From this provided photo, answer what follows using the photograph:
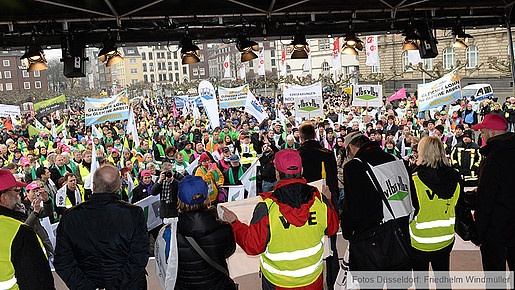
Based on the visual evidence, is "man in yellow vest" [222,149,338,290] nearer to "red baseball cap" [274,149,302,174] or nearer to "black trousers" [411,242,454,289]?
"red baseball cap" [274,149,302,174]

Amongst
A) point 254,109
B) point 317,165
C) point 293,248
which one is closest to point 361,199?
point 293,248

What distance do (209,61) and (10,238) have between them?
151060 mm

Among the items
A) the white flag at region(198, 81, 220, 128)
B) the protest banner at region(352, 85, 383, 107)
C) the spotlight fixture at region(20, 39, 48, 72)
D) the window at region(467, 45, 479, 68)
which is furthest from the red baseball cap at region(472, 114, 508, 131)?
the window at region(467, 45, 479, 68)

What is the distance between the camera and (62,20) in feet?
25.8

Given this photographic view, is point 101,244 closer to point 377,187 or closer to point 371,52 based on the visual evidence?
point 377,187

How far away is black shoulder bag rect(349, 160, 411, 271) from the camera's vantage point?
148 inches

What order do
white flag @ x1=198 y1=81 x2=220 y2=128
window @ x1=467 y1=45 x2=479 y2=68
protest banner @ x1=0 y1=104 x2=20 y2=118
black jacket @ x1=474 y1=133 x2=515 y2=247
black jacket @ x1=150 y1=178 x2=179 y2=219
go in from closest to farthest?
black jacket @ x1=474 y1=133 x2=515 y2=247, black jacket @ x1=150 y1=178 x2=179 y2=219, white flag @ x1=198 y1=81 x2=220 y2=128, protest banner @ x1=0 y1=104 x2=20 y2=118, window @ x1=467 y1=45 x2=479 y2=68

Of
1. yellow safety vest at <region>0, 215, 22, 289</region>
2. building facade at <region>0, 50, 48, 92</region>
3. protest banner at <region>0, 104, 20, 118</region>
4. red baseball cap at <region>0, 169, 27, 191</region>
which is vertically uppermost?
building facade at <region>0, 50, 48, 92</region>

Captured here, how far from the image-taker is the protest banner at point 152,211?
23.5 ft

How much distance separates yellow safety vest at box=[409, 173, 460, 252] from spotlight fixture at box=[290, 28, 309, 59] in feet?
18.7

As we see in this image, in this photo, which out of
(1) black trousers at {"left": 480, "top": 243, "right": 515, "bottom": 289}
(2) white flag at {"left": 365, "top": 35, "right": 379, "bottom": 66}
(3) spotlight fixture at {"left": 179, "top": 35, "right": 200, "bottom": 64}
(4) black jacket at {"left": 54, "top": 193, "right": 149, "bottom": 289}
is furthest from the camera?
(2) white flag at {"left": 365, "top": 35, "right": 379, "bottom": 66}

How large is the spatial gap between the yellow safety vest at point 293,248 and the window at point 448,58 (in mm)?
50205

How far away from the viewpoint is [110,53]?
8.52 meters

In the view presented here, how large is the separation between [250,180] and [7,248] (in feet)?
18.5
